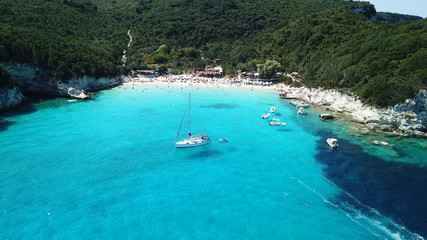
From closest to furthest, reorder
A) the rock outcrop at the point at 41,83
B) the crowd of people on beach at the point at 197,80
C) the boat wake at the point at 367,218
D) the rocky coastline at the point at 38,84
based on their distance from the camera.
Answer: the boat wake at the point at 367,218, the rocky coastline at the point at 38,84, the rock outcrop at the point at 41,83, the crowd of people on beach at the point at 197,80

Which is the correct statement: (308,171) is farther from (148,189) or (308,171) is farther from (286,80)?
(286,80)

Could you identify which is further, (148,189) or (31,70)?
(31,70)

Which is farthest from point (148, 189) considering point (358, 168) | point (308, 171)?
point (358, 168)

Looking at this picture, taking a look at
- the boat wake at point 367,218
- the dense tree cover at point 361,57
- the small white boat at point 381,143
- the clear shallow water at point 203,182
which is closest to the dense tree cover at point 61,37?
the clear shallow water at point 203,182

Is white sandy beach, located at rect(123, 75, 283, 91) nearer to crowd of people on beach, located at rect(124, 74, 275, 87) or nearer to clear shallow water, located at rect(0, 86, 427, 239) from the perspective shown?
crowd of people on beach, located at rect(124, 74, 275, 87)

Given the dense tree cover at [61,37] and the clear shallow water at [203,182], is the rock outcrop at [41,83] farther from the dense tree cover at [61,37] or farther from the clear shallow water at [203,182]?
the clear shallow water at [203,182]

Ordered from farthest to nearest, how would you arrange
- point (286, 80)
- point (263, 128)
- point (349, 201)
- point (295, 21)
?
point (295, 21) < point (286, 80) < point (263, 128) < point (349, 201)
